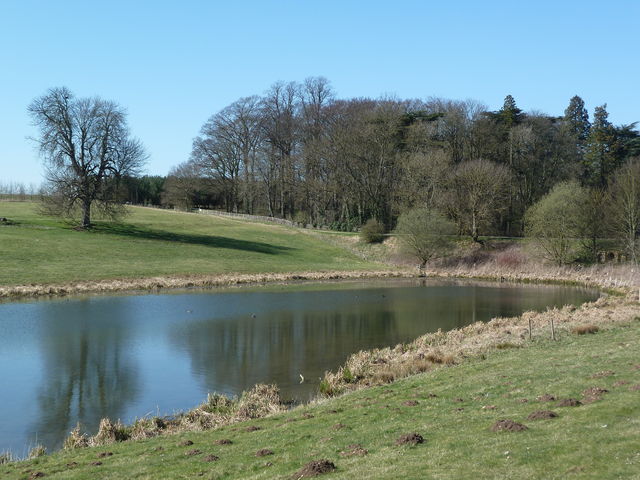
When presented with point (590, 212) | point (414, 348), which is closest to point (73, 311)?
point (414, 348)

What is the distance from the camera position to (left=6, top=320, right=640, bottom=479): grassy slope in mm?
8305

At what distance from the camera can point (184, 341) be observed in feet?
88.0

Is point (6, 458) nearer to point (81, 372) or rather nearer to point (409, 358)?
point (81, 372)

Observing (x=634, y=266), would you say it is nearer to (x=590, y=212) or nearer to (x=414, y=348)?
(x=590, y=212)

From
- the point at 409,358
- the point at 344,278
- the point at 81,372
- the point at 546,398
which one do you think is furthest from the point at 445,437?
the point at 344,278

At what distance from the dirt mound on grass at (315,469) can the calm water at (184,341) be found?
793cm

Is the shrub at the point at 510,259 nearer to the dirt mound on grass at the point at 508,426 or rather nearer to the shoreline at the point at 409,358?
the shoreline at the point at 409,358

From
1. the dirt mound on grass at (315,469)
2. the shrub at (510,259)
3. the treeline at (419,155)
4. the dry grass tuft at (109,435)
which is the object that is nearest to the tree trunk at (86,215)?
the treeline at (419,155)

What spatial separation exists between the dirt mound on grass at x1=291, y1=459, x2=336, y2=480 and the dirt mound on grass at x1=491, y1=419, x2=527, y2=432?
285cm

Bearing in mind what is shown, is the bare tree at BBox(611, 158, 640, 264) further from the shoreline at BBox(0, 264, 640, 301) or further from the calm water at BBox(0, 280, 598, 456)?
the calm water at BBox(0, 280, 598, 456)

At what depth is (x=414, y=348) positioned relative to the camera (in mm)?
23609

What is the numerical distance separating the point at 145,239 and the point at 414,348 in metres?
44.4

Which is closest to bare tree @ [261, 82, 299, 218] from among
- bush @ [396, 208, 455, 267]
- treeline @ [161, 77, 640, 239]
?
treeline @ [161, 77, 640, 239]

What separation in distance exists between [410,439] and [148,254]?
48446mm
